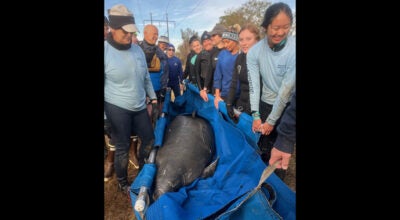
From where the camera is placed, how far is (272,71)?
1.15 metres

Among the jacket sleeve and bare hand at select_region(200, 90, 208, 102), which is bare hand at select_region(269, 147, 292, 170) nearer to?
the jacket sleeve

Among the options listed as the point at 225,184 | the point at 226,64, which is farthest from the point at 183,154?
the point at 226,64

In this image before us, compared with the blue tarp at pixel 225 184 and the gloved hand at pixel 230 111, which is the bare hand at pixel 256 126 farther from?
the gloved hand at pixel 230 111

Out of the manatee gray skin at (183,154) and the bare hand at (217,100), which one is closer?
the manatee gray skin at (183,154)

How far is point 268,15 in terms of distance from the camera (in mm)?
1077

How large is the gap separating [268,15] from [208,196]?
1057 millimetres

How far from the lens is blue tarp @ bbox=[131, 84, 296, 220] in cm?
117

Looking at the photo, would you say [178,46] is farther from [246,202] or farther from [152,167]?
[246,202]

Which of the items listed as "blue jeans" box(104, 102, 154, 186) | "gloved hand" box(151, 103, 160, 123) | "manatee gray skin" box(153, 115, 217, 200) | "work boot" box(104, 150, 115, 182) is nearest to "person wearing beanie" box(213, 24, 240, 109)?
"manatee gray skin" box(153, 115, 217, 200)

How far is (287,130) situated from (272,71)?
31 cm

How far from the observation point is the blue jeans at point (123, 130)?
114 cm

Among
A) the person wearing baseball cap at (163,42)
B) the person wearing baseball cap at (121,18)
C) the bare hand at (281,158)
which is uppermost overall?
the person wearing baseball cap at (121,18)

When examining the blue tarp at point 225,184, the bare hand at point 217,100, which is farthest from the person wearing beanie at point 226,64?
the blue tarp at point 225,184
